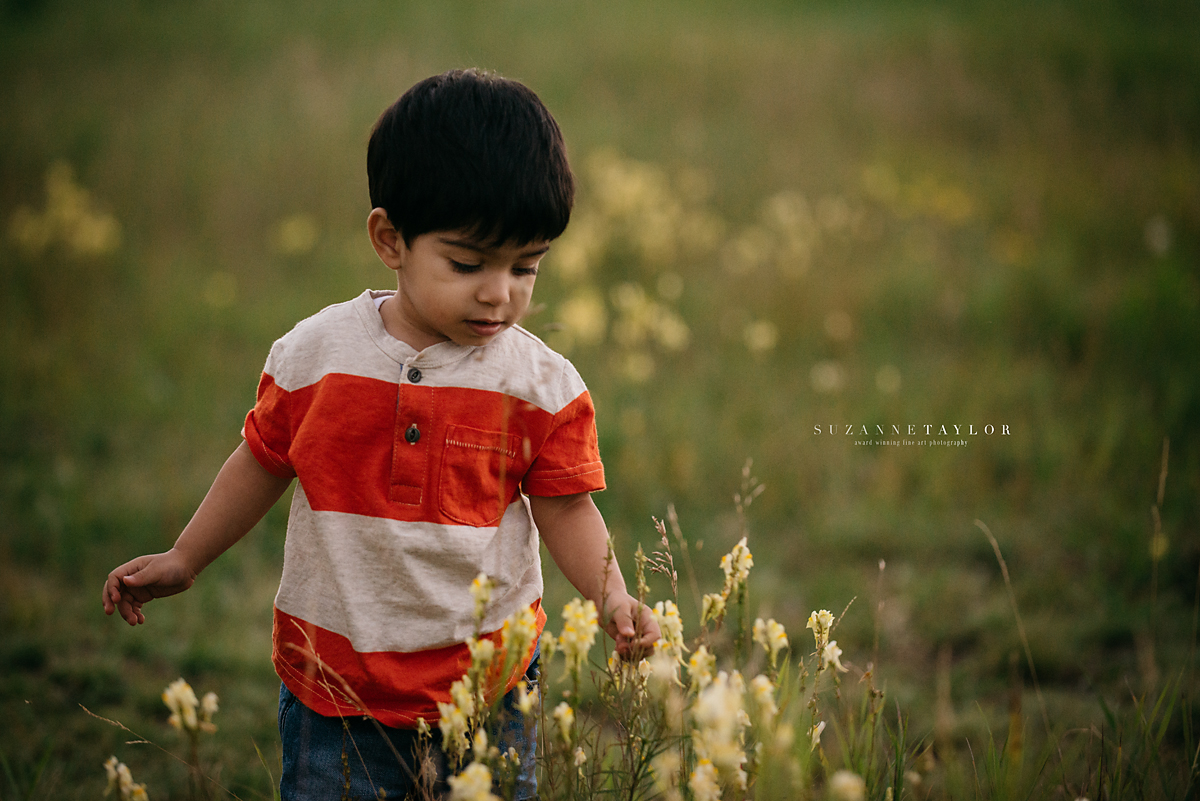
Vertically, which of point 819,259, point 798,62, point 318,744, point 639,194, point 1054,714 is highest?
point 798,62

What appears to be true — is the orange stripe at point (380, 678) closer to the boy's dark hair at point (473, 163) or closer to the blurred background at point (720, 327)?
the blurred background at point (720, 327)

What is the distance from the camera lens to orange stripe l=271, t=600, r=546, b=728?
1.63 meters

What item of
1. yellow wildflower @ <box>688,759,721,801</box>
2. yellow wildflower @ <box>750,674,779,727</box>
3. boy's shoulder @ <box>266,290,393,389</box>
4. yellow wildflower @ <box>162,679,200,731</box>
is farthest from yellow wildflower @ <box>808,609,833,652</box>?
yellow wildflower @ <box>162,679,200,731</box>

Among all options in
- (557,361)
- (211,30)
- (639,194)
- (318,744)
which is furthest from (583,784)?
(211,30)

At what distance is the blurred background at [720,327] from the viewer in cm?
340

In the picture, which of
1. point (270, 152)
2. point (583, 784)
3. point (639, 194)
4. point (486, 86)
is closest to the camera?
point (583, 784)

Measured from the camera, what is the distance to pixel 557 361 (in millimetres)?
1733

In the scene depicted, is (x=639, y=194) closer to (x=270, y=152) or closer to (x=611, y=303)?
(x=611, y=303)

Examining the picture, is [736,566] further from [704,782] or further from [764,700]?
[704,782]

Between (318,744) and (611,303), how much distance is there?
4.76 m

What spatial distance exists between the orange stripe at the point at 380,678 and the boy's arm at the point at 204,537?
0.23 m

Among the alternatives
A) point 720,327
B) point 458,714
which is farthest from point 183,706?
point 720,327

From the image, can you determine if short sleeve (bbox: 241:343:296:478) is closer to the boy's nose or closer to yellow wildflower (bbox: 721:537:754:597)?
the boy's nose

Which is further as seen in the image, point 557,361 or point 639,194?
point 639,194
